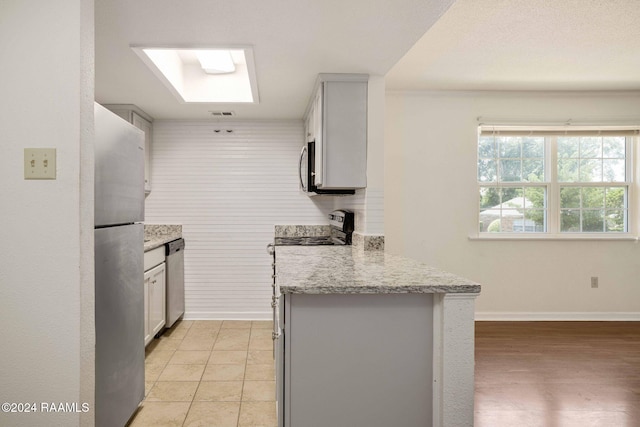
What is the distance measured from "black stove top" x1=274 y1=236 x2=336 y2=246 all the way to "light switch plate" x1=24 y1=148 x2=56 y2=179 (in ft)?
8.34

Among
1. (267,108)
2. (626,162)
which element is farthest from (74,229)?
(626,162)

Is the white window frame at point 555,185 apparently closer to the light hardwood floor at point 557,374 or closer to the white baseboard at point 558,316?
the white baseboard at point 558,316

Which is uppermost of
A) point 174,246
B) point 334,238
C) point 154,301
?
point 334,238

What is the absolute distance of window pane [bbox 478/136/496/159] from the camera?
442 cm

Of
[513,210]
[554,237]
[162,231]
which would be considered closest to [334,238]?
[162,231]

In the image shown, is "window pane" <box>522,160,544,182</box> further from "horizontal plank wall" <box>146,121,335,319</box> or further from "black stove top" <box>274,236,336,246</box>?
"black stove top" <box>274,236,336,246</box>

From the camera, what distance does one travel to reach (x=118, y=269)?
2061mm

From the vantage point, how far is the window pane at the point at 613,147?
14.8ft

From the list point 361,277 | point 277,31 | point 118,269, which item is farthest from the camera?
point 277,31

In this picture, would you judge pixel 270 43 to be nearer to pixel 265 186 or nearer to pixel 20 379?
pixel 20 379

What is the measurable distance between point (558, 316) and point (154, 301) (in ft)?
13.2

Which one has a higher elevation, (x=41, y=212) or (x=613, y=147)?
(x=613, y=147)

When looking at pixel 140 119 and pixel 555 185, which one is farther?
pixel 555 185

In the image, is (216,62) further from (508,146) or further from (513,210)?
(513,210)
